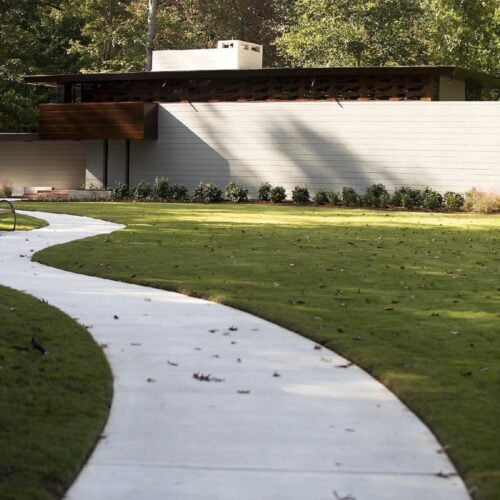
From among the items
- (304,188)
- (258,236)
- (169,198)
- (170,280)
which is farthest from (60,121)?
(170,280)

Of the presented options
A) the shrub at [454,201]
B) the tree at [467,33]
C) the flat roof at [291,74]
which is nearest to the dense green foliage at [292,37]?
the tree at [467,33]

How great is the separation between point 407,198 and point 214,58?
33.5 ft

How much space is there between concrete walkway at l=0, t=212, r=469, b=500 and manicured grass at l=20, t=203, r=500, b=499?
265mm

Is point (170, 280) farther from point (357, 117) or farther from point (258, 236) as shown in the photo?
point (357, 117)

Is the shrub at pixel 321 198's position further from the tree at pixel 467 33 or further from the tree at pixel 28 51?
the tree at pixel 28 51

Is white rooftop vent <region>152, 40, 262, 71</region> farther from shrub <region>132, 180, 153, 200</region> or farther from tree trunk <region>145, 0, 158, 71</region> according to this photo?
tree trunk <region>145, 0, 158, 71</region>

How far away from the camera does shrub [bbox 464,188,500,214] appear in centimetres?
2902

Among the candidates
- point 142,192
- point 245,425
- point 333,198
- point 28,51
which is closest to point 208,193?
point 142,192

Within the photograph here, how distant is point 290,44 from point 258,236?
31854 millimetres

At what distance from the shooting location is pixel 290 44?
163ft

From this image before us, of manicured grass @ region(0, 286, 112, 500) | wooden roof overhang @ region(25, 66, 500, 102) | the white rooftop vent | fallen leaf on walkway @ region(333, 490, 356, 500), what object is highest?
the white rooftop vent

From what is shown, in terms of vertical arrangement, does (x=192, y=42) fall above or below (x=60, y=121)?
above

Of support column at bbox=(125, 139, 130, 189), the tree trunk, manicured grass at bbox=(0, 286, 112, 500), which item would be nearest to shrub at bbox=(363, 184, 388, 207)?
support column at bbox=(125, 139, 130, 189)

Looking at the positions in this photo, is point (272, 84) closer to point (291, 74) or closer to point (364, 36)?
point (291, 74)
